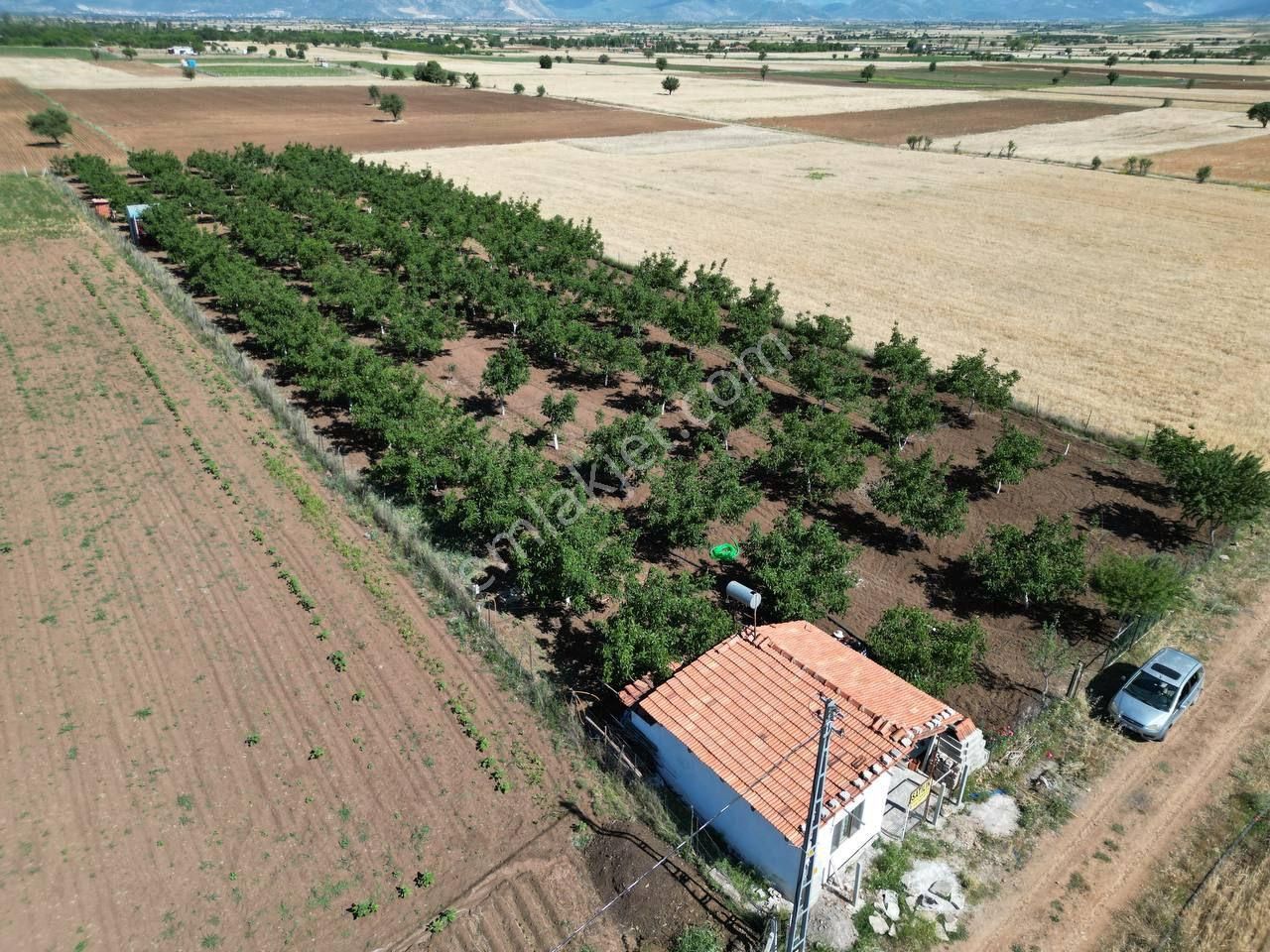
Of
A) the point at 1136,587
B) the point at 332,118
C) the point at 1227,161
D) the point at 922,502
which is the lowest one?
the point at 332,118

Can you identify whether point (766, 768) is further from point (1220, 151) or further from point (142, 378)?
point (1220, 151)

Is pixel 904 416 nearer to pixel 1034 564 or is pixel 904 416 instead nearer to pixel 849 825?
pixel 1034 564

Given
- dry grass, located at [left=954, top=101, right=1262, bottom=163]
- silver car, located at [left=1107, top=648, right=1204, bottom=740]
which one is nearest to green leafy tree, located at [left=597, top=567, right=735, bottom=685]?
silver car, located at [left=1107, top=648, right=1204, bottom=740]

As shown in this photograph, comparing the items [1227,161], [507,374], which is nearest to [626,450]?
[507,374]

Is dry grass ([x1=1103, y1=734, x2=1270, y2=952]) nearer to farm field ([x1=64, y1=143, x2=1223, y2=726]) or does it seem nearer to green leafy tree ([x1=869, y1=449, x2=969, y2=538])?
farm field ([x1=64, y1=143, x2=1223, y2=726])

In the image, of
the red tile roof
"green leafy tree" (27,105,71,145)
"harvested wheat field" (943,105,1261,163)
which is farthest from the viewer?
"harvested wheat field" (943,105,1261,163)

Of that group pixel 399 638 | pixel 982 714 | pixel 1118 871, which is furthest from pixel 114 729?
pixel 1118 871
